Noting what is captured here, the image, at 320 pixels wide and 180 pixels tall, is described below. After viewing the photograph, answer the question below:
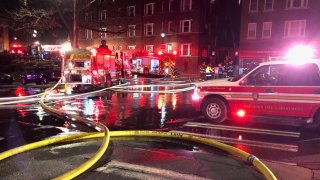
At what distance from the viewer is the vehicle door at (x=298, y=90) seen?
8.08 m

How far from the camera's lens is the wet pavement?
6.76 metres

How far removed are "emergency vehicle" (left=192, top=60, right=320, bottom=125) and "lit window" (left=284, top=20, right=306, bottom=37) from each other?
26888 mm

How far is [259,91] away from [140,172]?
15.0 ft

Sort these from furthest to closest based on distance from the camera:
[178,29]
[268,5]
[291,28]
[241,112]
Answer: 1. [178,29]
2. [268,5]
3. [291,28]
4. [241,112]

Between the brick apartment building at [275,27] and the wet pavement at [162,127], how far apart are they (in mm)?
23852

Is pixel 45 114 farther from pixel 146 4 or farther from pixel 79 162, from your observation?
pixel 146 4

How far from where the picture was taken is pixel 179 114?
11.1m

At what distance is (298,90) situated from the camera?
8227mm

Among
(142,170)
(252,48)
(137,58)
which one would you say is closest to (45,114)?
(142,170)

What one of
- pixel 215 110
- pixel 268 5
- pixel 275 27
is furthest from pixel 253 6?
pixel 215 110

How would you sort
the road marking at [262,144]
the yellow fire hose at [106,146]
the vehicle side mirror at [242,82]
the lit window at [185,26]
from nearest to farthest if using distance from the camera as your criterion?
the yellow fire hose at [106,146] → the road marking at [262,144] → the vehicle side mirror at [242,82] → the lit window at [185,26]

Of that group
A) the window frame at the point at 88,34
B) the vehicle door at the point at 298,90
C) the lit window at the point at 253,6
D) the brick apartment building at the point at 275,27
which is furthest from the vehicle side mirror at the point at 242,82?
the window frame at the point at 88,34

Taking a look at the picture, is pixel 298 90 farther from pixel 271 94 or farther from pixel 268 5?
pixel 268 5

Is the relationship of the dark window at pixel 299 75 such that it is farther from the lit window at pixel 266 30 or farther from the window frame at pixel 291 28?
the lit window at pixel 266 30
